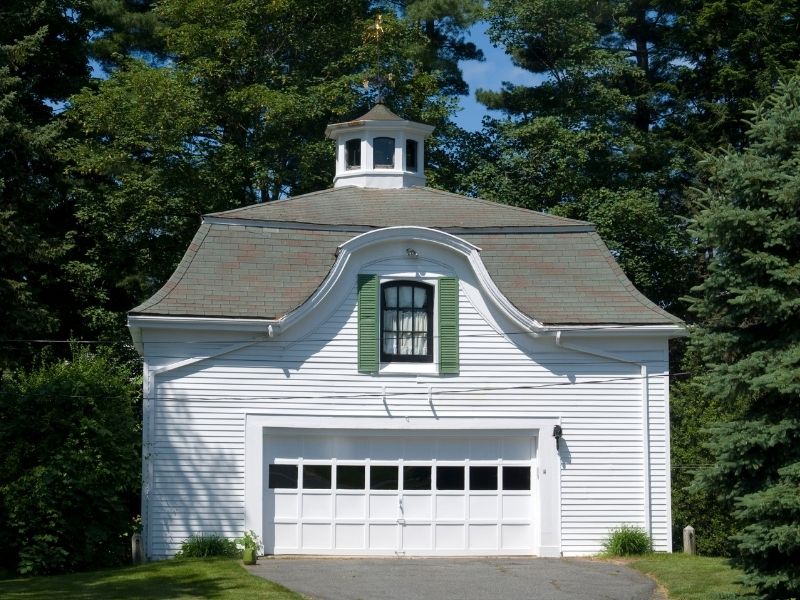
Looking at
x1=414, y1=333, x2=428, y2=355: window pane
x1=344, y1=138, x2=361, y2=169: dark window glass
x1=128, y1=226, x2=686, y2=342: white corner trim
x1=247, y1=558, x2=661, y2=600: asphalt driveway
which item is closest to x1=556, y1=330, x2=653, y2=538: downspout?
x1=128, y1=226, x2=686, y2=342: white corner trim

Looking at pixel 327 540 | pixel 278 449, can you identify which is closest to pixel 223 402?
pixel 278 449

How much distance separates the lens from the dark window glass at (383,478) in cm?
2211

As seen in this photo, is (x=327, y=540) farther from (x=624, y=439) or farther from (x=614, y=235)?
(x=614, y=235)

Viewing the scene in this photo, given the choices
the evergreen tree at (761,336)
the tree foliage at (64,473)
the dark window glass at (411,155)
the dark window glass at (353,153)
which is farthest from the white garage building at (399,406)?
the evergreen tree at (761,336)

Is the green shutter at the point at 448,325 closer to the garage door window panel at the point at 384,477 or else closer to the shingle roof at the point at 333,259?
the shingle roof at the point at 333,259

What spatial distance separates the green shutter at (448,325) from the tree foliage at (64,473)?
5.33 meters

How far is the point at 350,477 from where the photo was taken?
22062mm

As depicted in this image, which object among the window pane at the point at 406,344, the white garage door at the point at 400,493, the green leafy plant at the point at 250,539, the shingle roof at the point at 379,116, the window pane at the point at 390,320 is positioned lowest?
the green leafy plant at the point at 250,539

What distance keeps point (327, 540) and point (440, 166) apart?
1680cm

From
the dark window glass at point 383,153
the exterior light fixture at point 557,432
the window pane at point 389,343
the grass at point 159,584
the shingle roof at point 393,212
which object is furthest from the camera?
the dark window glass at point 383,153

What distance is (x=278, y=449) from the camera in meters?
22.0

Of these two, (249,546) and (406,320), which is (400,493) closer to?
(249,546)

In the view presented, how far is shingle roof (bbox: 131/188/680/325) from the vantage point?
22125 millimetres

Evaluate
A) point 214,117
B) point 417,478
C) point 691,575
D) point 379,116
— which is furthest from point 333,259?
point 214,117
